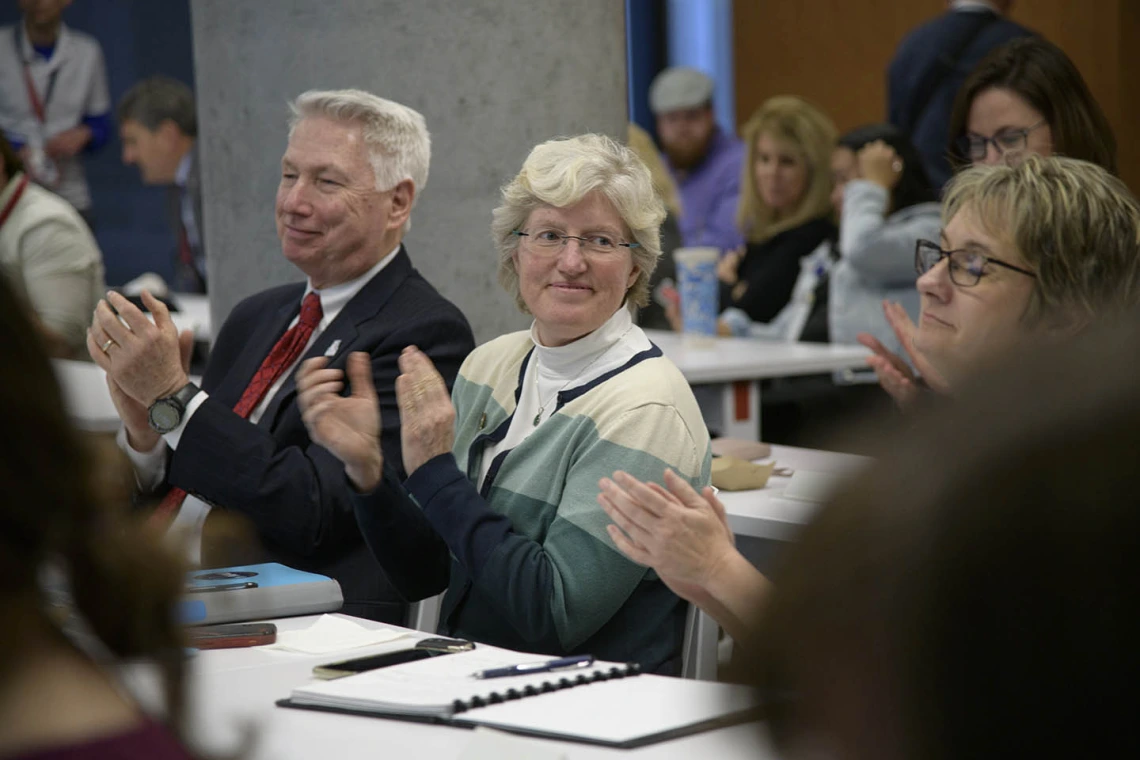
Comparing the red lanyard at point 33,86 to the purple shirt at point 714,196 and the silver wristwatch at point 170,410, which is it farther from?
the silver wristwatch at point 170,410

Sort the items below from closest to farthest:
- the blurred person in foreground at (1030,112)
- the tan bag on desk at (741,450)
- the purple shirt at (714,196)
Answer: the blurred person in foreground at (1030,112)
the tan bag on desk at (741,450)
the purple shirt at (714,196)

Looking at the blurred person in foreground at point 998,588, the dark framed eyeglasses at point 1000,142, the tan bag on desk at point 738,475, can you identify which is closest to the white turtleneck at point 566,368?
the tan bag on desk at point 738,475

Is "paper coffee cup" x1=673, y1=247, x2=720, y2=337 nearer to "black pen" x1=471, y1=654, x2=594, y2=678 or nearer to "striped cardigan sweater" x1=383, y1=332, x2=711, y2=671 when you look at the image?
"striped cardigan sweater" x1=383, y1=332, x2=711, y2=671

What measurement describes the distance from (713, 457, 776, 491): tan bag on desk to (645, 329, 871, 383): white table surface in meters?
1.17

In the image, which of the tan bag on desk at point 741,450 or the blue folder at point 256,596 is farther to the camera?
the tan bag on desk at point 741,450

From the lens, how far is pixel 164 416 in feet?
10.1

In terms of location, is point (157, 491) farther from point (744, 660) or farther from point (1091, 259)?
point (744, 660)

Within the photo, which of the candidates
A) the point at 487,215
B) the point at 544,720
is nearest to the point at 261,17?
the point at 487,215

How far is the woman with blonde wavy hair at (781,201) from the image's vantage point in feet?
21.2

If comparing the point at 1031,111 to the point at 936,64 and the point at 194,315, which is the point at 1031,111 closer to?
the point at 936,64

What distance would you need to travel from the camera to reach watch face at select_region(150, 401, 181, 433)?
3.07 m

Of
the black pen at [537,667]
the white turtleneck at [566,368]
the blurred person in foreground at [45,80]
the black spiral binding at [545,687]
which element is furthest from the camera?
the blurred person in foreground at [45,80]

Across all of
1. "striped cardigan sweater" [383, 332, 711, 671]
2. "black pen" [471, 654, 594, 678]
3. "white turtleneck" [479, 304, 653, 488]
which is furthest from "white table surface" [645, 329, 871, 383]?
"black pen" [471, 654, 594, 678]

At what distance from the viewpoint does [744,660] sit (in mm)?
520
